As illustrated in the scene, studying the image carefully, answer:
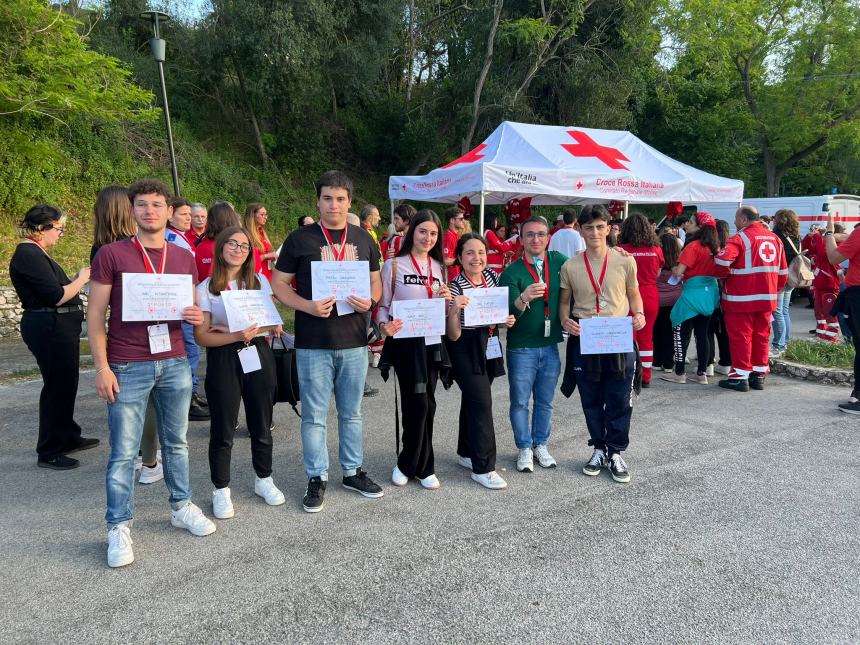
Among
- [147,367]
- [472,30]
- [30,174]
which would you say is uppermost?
[472,30]

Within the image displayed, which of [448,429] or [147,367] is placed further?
[448,429]

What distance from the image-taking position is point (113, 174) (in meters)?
14.7

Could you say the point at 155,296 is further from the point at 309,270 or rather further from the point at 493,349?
the point at 493,349

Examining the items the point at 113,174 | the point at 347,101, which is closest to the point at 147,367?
the point at 113,174

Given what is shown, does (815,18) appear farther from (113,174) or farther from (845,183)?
(113,174)

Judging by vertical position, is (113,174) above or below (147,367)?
above

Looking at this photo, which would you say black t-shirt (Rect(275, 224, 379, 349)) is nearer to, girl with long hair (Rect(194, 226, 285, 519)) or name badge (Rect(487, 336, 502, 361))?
girl with long hair (Rect(194, 226, 285, 519))

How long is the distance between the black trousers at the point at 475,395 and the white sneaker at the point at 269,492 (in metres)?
1.30

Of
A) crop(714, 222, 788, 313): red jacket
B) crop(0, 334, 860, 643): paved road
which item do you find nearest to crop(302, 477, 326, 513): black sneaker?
crop(0, 334, 860, 643): paved road

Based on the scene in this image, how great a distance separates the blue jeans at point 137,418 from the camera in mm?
2906

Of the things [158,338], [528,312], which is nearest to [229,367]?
[158,338]

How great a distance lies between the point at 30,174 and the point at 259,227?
10497 millimetres

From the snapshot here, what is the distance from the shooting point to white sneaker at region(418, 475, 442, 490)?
148 inches

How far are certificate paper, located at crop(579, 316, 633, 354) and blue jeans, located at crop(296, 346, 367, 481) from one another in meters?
1.53
